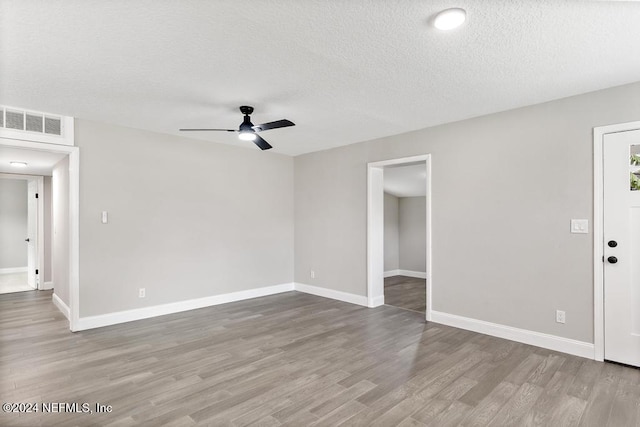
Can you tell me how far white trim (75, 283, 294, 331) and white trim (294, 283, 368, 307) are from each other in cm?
35

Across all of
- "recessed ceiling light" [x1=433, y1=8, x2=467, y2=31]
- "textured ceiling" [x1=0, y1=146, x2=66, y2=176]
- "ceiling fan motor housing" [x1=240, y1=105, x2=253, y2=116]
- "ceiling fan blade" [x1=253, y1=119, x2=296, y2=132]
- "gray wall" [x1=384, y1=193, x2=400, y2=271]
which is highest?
"recessed ceiling light" [x1=433, y1=8, x2=467, y2=31]

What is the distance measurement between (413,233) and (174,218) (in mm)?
5264

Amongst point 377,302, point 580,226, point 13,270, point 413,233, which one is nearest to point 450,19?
point 580,226

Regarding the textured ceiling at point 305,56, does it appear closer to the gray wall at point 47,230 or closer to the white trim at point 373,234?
the white trim at point 373,234

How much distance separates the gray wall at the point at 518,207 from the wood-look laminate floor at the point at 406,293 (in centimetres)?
97

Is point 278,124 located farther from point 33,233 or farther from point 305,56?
point 33,233

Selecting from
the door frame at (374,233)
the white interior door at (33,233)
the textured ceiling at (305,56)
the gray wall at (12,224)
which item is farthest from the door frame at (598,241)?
the gray wall at (12,224)

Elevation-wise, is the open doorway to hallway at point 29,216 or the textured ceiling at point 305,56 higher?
the textured ceiling at point 305,56

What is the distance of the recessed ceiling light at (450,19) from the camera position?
1989 millimetres

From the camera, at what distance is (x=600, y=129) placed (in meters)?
3.17

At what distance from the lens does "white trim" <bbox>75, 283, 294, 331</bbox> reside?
412 centimetres

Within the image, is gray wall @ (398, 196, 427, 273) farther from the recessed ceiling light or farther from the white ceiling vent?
the white ceiling vent

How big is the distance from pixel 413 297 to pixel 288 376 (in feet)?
11.3

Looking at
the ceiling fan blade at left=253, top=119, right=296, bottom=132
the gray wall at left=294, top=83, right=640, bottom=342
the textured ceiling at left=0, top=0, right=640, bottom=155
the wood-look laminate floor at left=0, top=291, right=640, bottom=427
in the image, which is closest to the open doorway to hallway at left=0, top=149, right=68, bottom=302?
the textured ceiling at left=0, top=0, right=640, bottom=155
